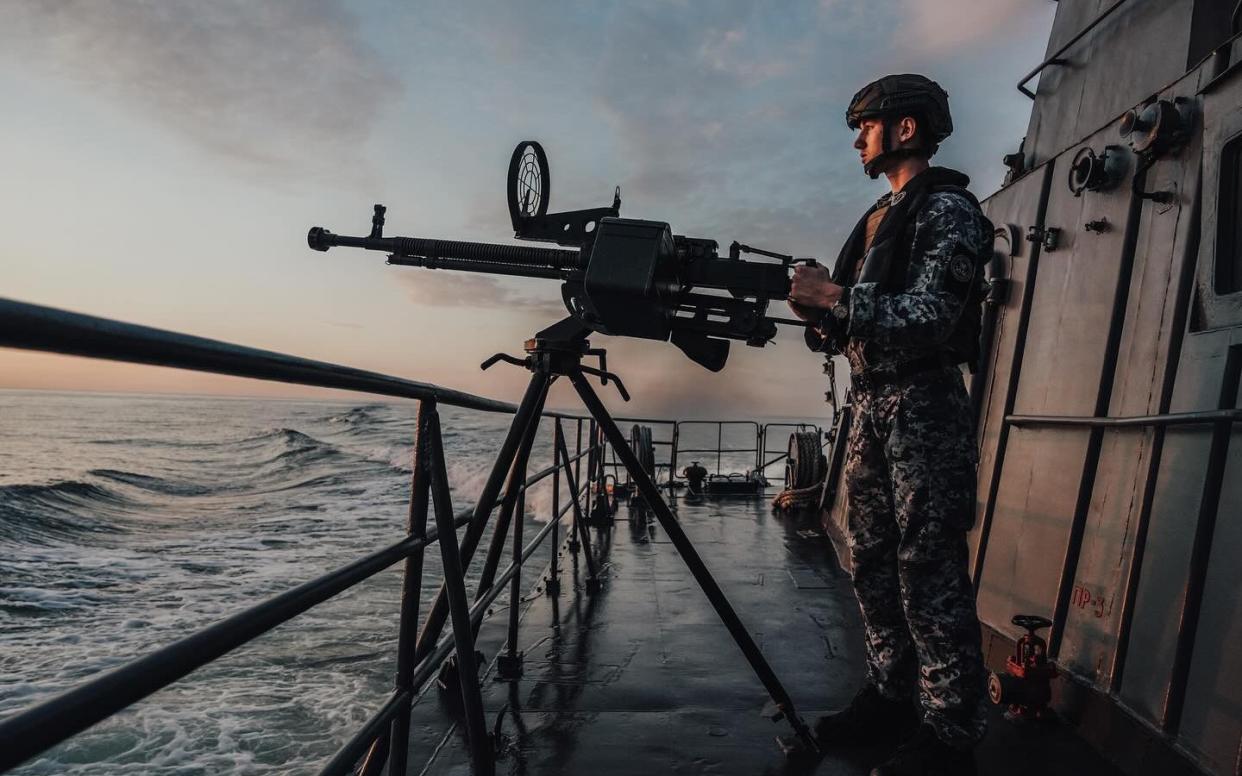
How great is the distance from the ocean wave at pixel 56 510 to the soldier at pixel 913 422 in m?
18.9

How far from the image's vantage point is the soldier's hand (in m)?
2.30

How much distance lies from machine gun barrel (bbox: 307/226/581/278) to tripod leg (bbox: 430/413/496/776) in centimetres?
91

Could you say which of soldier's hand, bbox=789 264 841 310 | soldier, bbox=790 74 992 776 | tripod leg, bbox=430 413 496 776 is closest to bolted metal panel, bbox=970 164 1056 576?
soldier, bbox=790 74 992 776

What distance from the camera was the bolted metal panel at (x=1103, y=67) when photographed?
3.39 meters

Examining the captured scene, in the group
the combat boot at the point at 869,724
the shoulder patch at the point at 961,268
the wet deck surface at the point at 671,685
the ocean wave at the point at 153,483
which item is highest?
the shoulder patch at the point at 961,268

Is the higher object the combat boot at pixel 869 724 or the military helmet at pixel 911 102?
the military helmet at pixel 911 102

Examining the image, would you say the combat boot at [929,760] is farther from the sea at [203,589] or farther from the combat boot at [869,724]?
the sea at [203,589]

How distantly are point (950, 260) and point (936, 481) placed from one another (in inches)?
28.6

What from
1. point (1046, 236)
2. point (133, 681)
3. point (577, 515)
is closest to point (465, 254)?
point (133, 681)

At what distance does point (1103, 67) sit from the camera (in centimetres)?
396

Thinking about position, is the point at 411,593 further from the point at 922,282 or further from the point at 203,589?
the point at 203,589

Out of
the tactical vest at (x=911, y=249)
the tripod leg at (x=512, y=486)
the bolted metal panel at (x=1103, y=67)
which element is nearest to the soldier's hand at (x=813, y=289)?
the tactical vest at (x=911, y=249)

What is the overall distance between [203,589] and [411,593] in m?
11.1

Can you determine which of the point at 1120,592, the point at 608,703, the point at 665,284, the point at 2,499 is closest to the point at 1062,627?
the point at 1120,592
